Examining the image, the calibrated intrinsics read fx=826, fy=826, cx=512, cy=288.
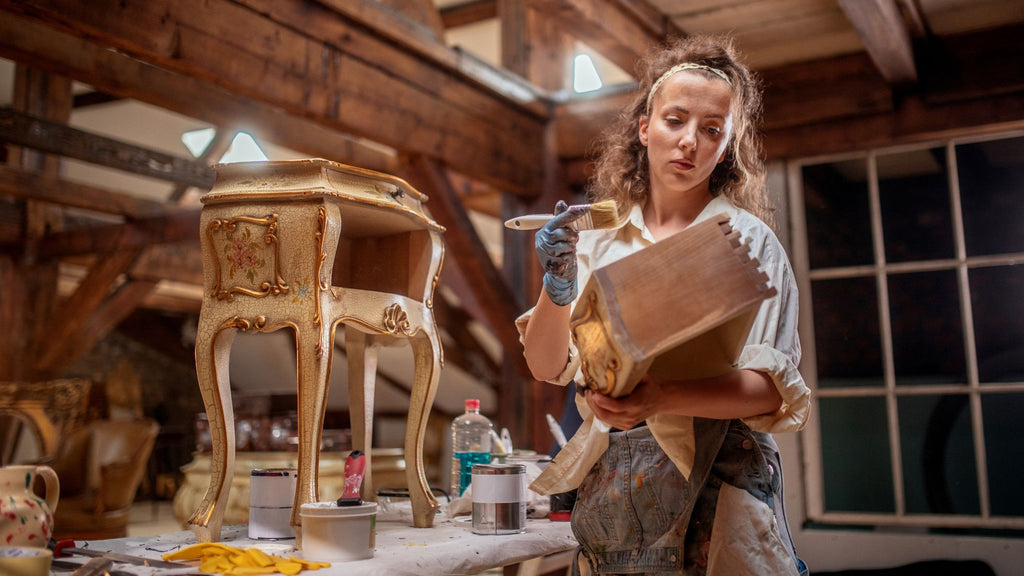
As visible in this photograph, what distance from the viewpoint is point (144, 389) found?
8766 millimetres

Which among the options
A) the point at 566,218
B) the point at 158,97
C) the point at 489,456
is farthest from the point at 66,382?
the point at 566,218

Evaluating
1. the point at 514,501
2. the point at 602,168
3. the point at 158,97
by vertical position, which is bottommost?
the point at 514,501

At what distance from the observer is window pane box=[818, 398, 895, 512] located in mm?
3553

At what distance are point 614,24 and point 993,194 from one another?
1.77 metres

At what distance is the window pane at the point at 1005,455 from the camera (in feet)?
10.9

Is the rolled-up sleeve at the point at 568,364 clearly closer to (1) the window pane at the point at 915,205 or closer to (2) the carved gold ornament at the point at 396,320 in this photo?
(2) the carved gold ornament at the point at 396,320

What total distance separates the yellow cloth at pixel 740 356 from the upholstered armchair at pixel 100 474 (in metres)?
4.28

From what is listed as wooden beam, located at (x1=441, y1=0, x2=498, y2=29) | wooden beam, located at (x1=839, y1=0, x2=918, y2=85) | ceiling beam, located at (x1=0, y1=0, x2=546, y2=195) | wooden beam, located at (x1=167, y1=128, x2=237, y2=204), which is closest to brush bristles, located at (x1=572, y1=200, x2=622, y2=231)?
ceiling beam, located at (x1=0, y1=0, x2=546, y2=195)

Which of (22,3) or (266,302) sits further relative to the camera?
(22,3)

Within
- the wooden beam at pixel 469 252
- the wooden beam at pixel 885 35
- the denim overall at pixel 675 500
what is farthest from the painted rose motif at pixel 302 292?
the wooden beam at pixel 885 35

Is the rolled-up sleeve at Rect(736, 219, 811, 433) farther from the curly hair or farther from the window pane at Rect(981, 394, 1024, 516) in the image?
the window pane at Rect(981, 394, 1024, 516)

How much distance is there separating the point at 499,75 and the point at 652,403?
2950 mm

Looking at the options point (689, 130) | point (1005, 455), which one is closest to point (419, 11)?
point (689, 130)

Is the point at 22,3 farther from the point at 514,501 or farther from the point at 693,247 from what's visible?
the point at 693,247
